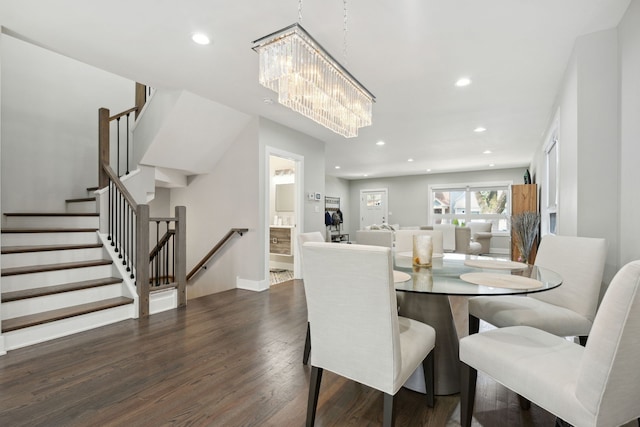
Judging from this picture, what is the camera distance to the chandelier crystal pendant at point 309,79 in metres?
1.83

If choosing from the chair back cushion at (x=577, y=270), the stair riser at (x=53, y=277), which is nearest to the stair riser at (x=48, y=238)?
the stair riser at (x=53, y=277)

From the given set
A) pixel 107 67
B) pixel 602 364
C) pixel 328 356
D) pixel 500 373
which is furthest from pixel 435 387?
pixel 107 67

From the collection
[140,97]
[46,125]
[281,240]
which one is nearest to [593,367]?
[140,97]

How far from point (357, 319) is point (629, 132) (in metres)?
2.28

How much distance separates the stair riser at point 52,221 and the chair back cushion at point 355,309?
11.9 feet

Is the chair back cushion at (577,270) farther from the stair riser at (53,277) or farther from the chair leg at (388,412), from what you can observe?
the stair riser at (53,277)

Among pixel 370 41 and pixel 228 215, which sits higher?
pixel 370 41

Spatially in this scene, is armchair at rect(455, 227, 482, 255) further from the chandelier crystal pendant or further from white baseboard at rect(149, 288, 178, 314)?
white baseboard at rect(149, 288, 178, 314)

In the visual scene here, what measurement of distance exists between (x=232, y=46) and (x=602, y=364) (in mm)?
2938

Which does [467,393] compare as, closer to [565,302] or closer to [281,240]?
[565,302]

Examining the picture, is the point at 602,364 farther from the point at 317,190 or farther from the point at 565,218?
the point at 317,190

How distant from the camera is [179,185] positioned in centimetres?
517

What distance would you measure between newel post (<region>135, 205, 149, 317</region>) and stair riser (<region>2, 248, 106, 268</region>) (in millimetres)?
675

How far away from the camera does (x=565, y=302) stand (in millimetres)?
2043
